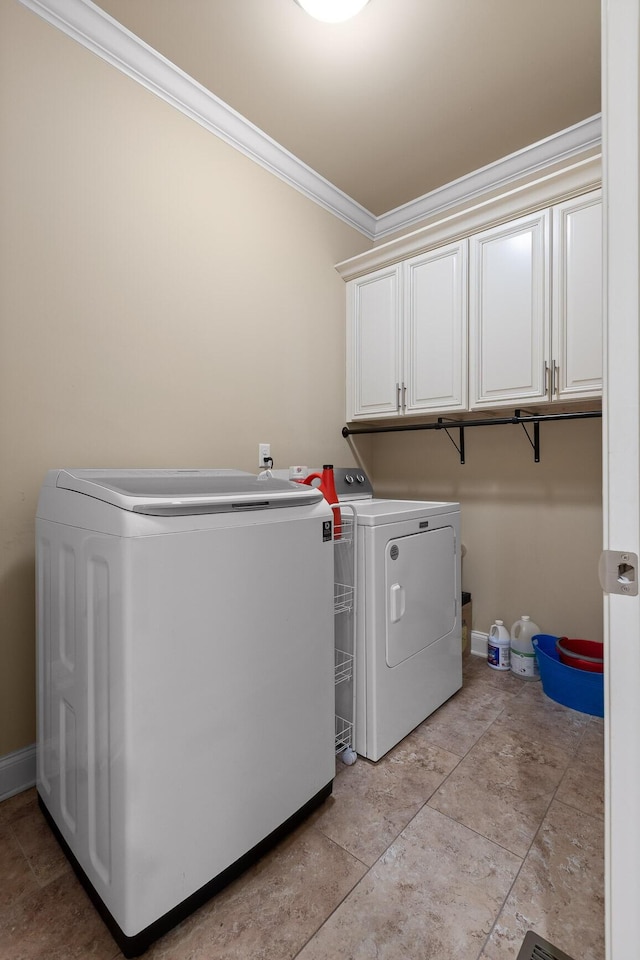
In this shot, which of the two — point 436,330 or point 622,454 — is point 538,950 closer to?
point 622,454

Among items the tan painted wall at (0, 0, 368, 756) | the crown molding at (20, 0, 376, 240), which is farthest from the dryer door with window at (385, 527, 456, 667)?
the crown molding at (20, 0, 376, 240)

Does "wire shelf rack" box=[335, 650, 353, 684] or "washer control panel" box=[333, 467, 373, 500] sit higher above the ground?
"washer control panel" box=[333, 467, 373, 500]

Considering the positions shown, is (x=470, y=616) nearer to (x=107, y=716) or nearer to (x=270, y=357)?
(x=270, y=357)

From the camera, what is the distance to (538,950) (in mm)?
997

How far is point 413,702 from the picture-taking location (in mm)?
1829

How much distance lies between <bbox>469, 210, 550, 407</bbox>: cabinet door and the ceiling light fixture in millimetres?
1011

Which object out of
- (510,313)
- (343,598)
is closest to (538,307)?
(510,313)

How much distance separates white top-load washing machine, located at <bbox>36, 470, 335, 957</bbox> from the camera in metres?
0.96

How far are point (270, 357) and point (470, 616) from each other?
183 centimetres

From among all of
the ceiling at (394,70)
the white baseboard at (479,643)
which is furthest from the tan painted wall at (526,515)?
the ceiling at (394,70)

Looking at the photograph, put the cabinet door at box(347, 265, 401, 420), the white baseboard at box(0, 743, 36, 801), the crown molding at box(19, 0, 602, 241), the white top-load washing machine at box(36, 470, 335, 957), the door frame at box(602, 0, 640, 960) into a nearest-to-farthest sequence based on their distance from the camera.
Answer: the door frame at box(602, 0, 640, 960), the white top-load washing machine at box(36, 470, 335, 957), the white baseboard at box(0, 743, 36, 801), the crown molding at box(19, 0, 602, 241), the cabinet door at box(347, 265, 401, 420)

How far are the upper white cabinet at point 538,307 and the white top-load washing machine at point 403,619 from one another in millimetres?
686

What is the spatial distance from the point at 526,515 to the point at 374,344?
4.22 feet

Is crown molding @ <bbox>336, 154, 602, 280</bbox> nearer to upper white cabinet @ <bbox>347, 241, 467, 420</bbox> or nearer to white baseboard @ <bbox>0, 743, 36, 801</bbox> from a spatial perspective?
upper white cabinet @ <bbox>347, 241, 467, 420</bbox>
